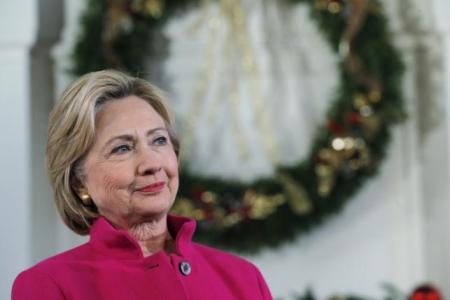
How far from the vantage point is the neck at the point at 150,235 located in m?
2.03

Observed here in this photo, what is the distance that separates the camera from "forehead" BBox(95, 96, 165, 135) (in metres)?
2.00

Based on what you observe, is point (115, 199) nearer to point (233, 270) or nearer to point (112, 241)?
point (112, 241)

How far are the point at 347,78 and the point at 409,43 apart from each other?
37 cm

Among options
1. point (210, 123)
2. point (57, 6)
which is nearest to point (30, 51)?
point (57, 6)

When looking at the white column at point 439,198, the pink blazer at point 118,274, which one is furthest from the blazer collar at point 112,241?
the white column at point 439,198

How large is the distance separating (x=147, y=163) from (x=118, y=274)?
25 cm

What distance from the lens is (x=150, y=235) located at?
2039 millimetres

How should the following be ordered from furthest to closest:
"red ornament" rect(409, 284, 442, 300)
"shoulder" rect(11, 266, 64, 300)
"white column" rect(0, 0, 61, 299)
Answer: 1. "white column" rect(0, 0, 61, 299)
2. "red ornament" rect(409, 284, 442, 300)
3. "shoulder" rect(11, 266, 64, 300)

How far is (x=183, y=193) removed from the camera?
400 centimetres

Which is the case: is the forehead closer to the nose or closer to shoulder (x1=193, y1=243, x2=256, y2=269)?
the nose

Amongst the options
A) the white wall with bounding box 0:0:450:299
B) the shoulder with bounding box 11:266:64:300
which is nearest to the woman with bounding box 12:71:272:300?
the shoulder with bounding box 11:266:64:300

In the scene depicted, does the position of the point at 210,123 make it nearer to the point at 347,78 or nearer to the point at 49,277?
the point at 347,78

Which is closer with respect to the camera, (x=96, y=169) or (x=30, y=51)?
(x=96, y=169)

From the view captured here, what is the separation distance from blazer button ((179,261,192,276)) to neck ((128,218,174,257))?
2.8 inches
